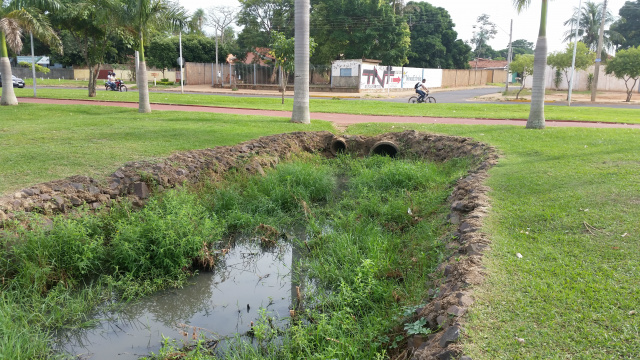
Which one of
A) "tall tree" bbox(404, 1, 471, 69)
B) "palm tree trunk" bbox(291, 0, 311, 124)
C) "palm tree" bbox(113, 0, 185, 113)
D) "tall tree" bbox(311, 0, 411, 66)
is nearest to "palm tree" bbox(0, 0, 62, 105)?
"palm tree" bbox(113, 0, 185, 113)

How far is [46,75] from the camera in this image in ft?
172

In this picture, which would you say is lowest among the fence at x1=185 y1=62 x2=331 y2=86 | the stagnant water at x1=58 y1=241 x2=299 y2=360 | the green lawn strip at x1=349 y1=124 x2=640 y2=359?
the stagnant water at x1=58 y1=241 x2=299 y2=360

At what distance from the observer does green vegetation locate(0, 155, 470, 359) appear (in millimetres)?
4652

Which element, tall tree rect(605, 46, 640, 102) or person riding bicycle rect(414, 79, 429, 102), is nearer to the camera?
person riding bicycle rect(414, 79, 429, 102)

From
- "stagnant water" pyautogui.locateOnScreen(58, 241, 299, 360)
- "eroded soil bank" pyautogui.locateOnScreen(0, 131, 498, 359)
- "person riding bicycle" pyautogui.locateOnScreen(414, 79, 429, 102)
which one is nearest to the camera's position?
"eroded soil bank" pyautogui.locateOnScreen(0, 131, 498, 359)

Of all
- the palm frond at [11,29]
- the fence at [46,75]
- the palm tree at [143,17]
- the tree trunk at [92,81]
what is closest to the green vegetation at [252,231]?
the palm tree at [143,17]

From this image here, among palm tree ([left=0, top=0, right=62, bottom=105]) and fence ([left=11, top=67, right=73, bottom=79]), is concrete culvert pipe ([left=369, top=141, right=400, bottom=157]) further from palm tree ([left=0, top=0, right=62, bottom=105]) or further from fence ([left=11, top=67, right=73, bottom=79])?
fence ([left=11, top=67, right=73, bottom=79])

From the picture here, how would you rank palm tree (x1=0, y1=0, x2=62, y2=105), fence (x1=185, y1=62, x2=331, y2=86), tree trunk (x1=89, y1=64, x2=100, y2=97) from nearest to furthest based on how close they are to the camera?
palm tree (x1=0, y1=0, x2=62, y2=105)
tree trunk (x1=89, y1=64, x2=100, y2=97)
fence (x1=185, y1=62, x2=331, y2=86)

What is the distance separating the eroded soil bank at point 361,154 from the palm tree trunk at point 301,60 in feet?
5.72

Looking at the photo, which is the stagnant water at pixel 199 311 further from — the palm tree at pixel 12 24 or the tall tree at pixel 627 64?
the tall tree at pixel 627 64

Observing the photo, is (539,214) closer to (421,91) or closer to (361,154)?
(361,154)

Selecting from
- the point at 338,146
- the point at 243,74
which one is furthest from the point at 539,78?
the point at 243,74

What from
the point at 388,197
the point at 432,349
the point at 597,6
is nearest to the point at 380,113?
the point at 388,197

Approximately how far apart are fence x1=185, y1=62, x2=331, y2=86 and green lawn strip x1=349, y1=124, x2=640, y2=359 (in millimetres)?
35177
